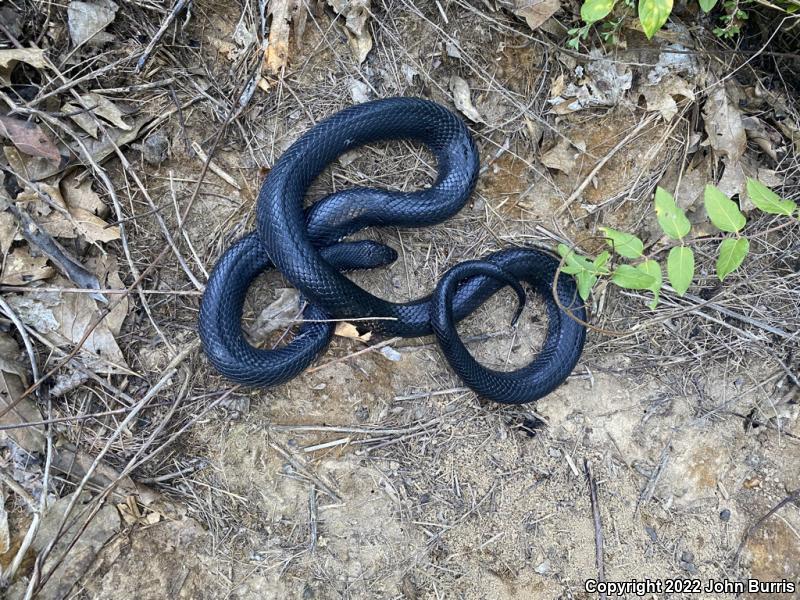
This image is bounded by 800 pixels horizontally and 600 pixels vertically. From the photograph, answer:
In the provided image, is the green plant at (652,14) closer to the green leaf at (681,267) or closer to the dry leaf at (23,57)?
the green leaf at (681,267)

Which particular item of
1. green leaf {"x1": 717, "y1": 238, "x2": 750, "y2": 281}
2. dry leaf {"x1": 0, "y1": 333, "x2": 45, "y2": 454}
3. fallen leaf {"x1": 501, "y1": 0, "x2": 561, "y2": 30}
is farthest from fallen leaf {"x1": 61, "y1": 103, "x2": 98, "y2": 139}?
green leaf {"x1": 717, "y1": 238, "x2": 750, "y2": 281}

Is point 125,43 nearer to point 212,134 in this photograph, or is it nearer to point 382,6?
point 212,134

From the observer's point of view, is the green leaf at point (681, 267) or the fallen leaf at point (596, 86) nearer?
the green leaf at point (681, 267)

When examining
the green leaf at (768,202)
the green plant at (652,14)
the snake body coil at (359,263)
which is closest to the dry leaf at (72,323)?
the snake body coil at (359,263)

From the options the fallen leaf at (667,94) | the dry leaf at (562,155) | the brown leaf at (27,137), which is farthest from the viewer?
the dry leaf at (562,155)

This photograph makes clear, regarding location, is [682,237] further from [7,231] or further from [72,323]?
[7,231]

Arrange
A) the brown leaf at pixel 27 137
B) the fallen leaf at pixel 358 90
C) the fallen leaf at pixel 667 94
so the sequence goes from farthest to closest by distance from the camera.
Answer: the fallen leaf at pixel 358 90
the fallen leaf at pixel 667 94
the brown leaf at pixel 27 137

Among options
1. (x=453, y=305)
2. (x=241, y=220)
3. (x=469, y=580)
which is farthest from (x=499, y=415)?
(x=241, y=220)
